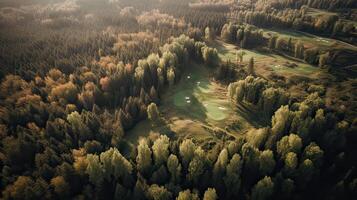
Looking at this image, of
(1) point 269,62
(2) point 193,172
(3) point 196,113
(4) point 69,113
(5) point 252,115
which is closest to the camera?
(2) point 193,172

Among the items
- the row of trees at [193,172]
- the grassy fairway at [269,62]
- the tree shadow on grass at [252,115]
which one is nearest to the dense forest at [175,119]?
the row of trees at [193,172]

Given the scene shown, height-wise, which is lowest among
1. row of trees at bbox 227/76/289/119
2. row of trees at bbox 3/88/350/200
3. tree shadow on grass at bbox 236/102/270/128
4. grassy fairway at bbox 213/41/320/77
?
row of trees at bbox 3/88/350/200

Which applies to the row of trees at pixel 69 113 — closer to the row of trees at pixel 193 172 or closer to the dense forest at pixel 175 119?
the dense forest at pixel 175 119

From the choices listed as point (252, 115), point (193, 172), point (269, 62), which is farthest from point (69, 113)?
point (269, 62)

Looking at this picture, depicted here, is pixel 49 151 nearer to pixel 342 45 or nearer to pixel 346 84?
pixel 346 84

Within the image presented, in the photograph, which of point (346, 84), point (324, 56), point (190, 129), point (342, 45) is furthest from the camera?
point (342, 45)

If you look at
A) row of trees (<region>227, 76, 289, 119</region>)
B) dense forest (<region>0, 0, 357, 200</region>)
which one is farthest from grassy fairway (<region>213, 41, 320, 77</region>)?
row of trees (<region>227, 76, 289, 119</region>)

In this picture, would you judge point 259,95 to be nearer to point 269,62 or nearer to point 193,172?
point 269,62

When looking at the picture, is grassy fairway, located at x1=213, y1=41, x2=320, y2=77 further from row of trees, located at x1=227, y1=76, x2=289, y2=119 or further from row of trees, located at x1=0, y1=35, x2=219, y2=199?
row of trees, located at x1=227, y1=76, x2=289, y2=119

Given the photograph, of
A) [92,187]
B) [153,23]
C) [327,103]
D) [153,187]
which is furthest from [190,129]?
[153,23]
